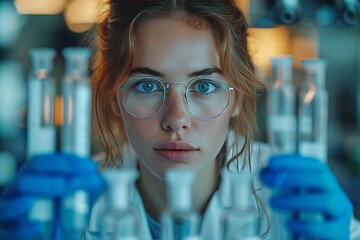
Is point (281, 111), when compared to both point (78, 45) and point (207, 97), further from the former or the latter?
point (78, 45)

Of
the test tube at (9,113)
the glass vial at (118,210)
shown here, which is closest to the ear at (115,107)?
the glass vial at (118,210)

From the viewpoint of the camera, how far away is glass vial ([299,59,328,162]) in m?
1.22

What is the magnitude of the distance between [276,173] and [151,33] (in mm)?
621

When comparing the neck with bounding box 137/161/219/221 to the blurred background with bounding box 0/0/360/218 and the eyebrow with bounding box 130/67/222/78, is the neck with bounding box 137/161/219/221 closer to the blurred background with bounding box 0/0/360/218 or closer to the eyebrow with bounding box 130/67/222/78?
the eyebrow with bounding box 130/67/222/78

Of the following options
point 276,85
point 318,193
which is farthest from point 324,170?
point 276,85

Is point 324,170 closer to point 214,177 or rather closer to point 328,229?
point 328,229

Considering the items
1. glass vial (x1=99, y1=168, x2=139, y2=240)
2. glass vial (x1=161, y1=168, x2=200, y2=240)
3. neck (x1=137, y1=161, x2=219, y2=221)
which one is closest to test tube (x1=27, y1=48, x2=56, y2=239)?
glass vial (x1=99, y1=168, x2=139, y2=240)

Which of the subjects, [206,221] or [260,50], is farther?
[260,50]

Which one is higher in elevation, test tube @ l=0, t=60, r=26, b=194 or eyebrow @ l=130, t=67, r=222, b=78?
eyebrow @ l=130, t=67, r=222, b=78

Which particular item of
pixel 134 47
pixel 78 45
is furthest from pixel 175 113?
pixel 78 45

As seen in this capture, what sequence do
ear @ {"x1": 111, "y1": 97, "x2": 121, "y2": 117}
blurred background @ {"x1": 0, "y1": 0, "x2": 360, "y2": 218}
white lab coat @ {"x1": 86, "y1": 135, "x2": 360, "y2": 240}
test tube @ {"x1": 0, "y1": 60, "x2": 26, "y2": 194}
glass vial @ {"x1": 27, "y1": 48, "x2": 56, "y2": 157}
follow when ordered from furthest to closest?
test tube @ {"x1": 0, "y1": 60, "x2": 26, "y2": 194}, blurred background @ {"x1": 0, "y1": 0, "x2": 360, "y2": 218}, ear @ {"x1": 111, "y1": 97, "x2": 121, "y2": 117}, white lab coat @ {"x1": 86, "y1": 135, "x2": 360, "y2": 240}, glass vial @ {"x1": 27, "y1": 48, "x2": 56, "y2": 157}

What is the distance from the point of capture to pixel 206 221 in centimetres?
172

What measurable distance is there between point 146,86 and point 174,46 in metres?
0.14

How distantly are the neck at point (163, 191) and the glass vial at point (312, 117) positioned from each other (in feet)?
2.18
